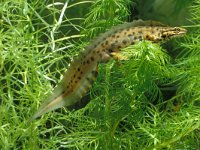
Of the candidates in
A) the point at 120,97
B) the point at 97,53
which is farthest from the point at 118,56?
the point at 120,97

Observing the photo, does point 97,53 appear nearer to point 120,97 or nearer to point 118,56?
point 118,56

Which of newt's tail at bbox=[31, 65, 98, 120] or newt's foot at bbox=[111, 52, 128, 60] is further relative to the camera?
newt's tail at bbox=[31, 65, 98, 120]

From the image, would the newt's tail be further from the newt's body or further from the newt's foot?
the newt's foot

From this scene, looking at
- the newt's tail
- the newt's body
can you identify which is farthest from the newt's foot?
the newt's tail

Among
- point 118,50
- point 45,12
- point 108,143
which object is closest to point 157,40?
point 118,50

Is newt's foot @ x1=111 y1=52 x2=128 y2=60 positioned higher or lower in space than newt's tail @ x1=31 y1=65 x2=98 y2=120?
higher

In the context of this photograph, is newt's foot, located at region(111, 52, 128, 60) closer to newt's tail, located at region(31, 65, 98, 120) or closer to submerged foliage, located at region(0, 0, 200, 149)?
submerged foliage, located at region(0, 0, 200, 149)

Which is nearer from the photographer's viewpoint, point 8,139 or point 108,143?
point 108,143

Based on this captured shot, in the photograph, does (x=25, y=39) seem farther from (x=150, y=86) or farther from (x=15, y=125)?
(x=150, y=86)

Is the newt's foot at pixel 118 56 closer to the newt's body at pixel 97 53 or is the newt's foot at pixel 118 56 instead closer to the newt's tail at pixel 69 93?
the newt's body at pixel 97 53
